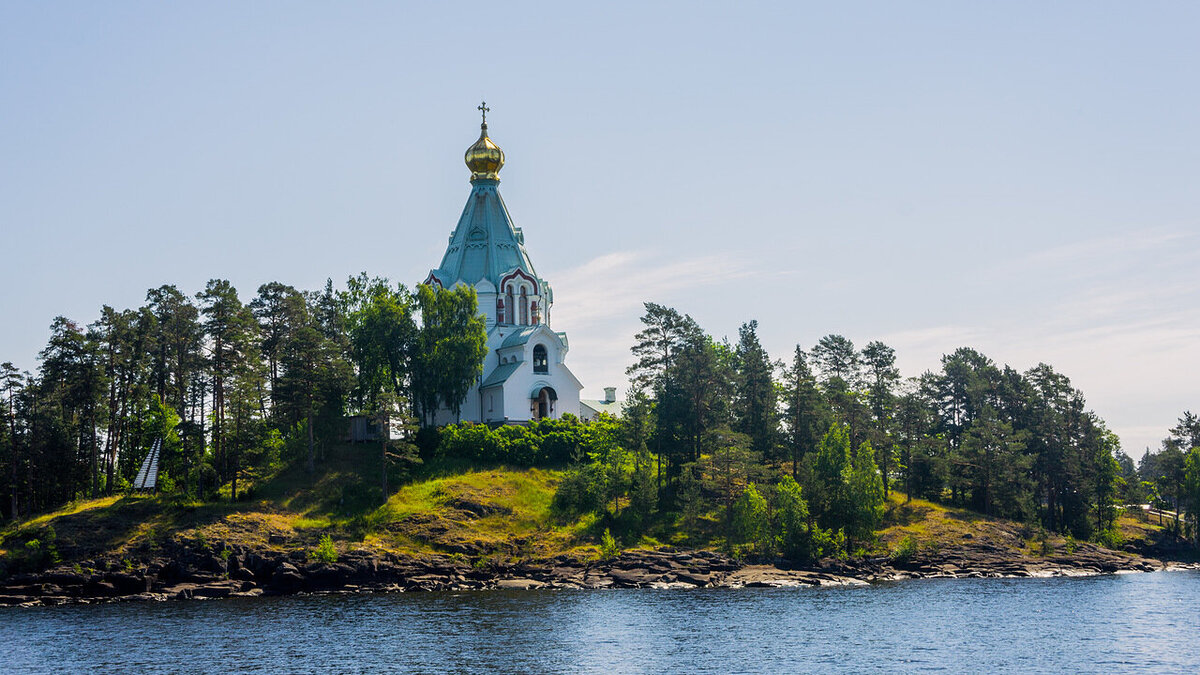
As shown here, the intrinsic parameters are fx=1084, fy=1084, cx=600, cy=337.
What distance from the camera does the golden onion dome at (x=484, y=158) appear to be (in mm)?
89125

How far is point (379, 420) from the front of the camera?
71500 mm

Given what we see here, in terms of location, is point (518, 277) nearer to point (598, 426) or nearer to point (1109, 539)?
point (598, 426)

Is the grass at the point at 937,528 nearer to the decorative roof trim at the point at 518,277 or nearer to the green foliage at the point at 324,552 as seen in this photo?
the decorative roof trim at the point at 518,277

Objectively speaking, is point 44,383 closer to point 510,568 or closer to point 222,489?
point 222,489

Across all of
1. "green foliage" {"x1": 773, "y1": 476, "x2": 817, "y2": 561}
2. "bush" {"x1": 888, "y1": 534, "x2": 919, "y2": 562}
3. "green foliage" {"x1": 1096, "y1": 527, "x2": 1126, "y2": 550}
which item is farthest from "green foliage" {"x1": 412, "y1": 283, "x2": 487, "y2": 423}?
"green foliage" {"x1": 1096, "y1": 527, "x2": 1126, "y2": 550}

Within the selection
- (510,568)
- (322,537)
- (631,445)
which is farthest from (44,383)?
(631,445)

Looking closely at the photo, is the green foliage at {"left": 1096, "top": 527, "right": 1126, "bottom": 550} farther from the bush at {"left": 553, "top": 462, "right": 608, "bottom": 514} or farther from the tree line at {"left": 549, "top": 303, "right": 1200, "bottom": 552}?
the bush at {"left": 553, "top": 462, "right": 608, "bottom": 514}

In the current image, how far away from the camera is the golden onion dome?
89125 mm

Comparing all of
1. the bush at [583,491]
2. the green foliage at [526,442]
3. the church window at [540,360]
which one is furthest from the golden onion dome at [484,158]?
the bush at [583,491]

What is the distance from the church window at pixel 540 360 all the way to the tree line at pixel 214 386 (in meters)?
5.58

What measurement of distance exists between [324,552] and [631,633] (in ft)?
79.6

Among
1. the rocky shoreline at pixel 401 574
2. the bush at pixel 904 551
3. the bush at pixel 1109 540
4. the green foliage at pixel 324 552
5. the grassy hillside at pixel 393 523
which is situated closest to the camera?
the rocky shoreline at pixel 401 574

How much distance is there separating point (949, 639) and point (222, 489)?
45994 mm

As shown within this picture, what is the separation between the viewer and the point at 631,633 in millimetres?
46562
